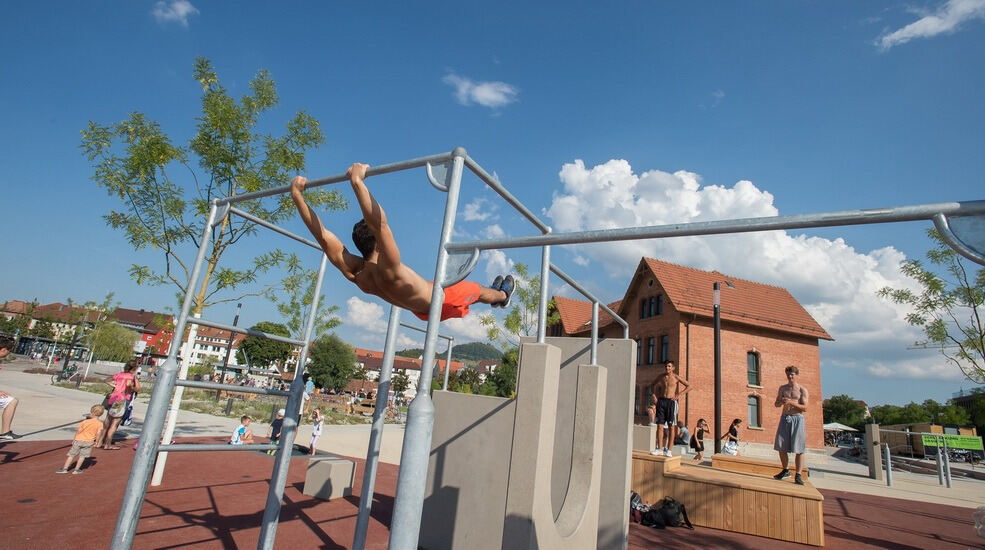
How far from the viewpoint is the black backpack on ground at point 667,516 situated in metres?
6.32

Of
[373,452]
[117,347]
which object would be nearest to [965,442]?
[373,452]

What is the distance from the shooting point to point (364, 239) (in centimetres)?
292

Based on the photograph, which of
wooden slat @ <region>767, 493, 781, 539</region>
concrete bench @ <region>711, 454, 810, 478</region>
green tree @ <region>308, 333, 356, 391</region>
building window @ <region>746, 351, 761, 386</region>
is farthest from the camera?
green tree @ <region>308, 333, 356, 391</region>

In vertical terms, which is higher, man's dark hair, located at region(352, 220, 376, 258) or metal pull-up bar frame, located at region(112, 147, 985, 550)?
man's dark hair, located at region(352, 220, 376, 258)

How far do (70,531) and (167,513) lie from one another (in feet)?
2.64

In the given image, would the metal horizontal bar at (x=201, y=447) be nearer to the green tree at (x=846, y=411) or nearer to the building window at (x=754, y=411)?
the building window at (x=754, y=411)

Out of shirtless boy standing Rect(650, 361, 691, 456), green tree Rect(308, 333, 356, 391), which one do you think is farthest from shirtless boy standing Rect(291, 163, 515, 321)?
green tree Rect(308, 333, 356, 391)

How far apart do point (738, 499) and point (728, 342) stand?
20.1 meters

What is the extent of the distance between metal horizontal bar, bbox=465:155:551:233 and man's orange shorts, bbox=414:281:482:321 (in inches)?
27.6

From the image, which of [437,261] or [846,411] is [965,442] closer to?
[437,261]

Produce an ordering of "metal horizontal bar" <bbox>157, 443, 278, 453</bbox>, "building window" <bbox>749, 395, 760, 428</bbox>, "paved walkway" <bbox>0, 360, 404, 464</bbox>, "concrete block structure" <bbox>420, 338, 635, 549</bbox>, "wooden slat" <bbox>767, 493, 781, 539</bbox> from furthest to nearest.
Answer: "building window" <bbox>749, 395, 760, 428</bbox>
"paved walkway" <bbox>0, 360, 404, 464</bbox>
"wooden slat" <bbox>767, 493, 781, 539</bbox>
"concrete block structure" <bbox>420, 338, 635, 549</bbox>
"metal horizontal bar" <bbox>157, 443, 278, 453</bbox>

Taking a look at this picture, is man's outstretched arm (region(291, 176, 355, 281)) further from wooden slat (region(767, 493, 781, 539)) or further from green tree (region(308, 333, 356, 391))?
green tree (region(308, 333, 356, 391))

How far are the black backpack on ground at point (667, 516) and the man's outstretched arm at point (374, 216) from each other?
583cm

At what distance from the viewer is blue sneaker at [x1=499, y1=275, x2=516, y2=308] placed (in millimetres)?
3801
